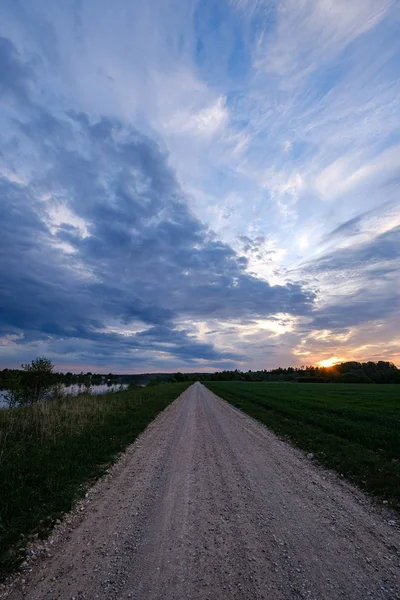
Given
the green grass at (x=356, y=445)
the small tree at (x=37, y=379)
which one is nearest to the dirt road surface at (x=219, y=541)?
the green grass at (x=356, y=445)

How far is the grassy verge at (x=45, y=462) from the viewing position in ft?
17.5

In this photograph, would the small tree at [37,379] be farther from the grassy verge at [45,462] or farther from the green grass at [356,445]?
the green grass at [356,445]

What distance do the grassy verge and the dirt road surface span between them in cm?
53

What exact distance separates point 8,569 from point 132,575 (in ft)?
6.13

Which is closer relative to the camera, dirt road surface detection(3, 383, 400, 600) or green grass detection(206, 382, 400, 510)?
dirt road surface detection(3, 383, 400, 600)

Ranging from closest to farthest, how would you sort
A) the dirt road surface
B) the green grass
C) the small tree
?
1. the dirt road surface
2. the green grass
3. the small tree

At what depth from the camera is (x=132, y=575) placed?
157 inches

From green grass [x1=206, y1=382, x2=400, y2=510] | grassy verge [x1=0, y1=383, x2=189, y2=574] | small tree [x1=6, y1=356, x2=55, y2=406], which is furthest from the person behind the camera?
small tree [x1=6, y1=356, x2=55, y2=406]

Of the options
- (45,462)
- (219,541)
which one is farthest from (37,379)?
(219,541)

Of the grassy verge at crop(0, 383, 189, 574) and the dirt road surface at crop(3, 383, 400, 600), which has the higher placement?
the grassy verge at crop(0, 383, 189, 574)

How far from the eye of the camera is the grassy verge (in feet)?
17.5

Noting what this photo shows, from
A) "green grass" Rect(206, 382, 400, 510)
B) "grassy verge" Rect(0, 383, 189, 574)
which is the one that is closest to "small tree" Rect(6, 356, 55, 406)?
"grassy verge" Rect(0, 383, 189, 574)

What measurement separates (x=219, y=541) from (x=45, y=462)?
608cm

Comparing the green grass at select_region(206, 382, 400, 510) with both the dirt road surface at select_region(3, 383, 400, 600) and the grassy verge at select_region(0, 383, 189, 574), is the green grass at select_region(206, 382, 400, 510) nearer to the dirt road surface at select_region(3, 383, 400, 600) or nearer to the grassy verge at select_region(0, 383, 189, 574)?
the dirt road surface at select_region(3, 383, 400, 600)
